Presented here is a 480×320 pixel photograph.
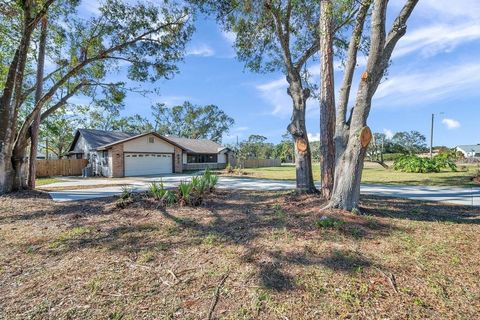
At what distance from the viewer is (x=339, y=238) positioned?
3.69 meters

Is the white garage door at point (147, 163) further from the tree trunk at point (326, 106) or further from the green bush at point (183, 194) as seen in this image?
the tree trunk at point (326, 106)

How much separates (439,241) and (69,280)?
4.67m

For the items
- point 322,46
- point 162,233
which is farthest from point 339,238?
point 322,46

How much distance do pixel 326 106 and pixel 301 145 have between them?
1235 mm

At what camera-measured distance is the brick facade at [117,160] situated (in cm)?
1884

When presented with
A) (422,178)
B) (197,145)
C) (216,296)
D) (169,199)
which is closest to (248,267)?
(216,296)

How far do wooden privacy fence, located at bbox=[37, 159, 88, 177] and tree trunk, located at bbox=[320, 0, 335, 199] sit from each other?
70.6 feet

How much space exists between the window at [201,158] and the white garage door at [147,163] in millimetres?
5938

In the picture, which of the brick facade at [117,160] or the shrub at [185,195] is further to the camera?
the brick facade at [117,160]

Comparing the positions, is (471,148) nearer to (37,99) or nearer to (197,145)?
(197,145)

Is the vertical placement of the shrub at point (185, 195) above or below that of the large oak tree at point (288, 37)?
below

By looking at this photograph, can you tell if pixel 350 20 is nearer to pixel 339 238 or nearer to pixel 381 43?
pixel 381 43

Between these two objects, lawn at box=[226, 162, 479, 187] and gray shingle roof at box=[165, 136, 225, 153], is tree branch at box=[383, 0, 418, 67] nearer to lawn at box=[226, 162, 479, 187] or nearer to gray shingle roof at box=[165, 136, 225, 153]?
lawn at box=[226, 162, 479, 187]

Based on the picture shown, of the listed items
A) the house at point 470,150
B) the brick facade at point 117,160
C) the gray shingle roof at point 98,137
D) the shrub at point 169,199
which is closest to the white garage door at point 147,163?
the brick facade at point 117,160
